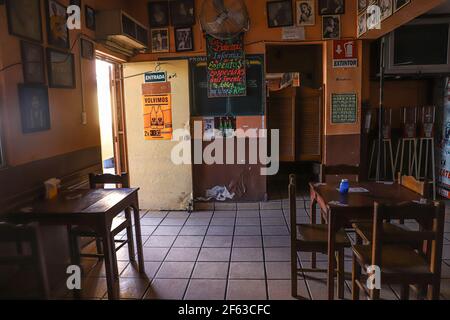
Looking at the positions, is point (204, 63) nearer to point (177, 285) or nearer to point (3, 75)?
point (3, 75)

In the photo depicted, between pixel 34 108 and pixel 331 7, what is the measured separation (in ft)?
12.1

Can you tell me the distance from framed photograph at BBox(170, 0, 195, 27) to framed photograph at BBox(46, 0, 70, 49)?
1783mm

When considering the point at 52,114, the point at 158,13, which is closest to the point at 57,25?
the point at 52,114

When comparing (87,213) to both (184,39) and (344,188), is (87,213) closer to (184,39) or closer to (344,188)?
(344,188)

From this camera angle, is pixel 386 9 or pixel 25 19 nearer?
pixel 25 19

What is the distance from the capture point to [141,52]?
15.4 feet

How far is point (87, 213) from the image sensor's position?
224 centimetres

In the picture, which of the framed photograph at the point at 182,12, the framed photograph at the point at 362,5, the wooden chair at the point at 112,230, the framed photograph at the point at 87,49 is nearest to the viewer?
the wooden chair at the point at 112,230

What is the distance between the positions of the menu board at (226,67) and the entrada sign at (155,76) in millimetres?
600

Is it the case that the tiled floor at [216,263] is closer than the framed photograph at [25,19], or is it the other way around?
the framed photograph at [25,19]

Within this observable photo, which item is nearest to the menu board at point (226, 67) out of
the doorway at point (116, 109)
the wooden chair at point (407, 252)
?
the doorway at point (116, 109)

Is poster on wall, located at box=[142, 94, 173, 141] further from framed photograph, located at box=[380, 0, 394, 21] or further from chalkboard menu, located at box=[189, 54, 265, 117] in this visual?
framed photograph, located at box=[380, 0, 394, 21]

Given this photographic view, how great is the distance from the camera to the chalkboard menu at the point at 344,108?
4711 mm

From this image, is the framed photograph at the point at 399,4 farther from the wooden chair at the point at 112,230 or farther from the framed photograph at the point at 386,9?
the wooden chair at the point at 112,230
